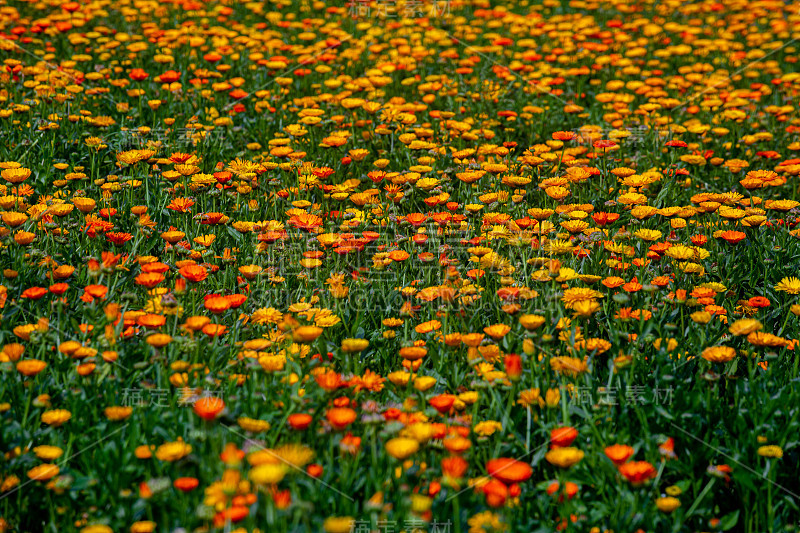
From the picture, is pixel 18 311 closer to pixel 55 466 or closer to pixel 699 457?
pixel 55 466

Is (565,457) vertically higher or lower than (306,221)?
lower

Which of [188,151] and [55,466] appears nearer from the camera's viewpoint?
[55,466]

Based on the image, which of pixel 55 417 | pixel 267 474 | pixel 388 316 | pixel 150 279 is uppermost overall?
pixel 150 279

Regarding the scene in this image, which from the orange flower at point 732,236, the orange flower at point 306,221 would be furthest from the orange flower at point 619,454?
the orange flower at point 306,221

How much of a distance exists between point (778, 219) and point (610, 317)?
1.41 meters

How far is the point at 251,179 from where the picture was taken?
3.73 m

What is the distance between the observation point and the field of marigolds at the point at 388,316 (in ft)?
6.40

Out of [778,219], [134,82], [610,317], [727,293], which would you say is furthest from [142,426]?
[134,82]

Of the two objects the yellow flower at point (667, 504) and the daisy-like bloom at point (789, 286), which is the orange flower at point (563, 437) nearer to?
the yellow flower at point (667, 504)

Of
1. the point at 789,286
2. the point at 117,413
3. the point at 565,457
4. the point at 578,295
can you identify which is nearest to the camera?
the point at 565,457

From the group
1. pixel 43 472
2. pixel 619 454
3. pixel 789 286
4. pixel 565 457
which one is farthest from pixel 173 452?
pixel 789 286

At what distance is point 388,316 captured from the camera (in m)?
3.01

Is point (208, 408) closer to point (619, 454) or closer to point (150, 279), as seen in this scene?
point (150, 279)

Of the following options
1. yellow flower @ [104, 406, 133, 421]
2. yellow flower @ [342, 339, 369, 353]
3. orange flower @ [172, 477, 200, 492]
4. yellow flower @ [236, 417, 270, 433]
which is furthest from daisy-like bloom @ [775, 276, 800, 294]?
yellow flower @ [104, 406, 133, 421]
